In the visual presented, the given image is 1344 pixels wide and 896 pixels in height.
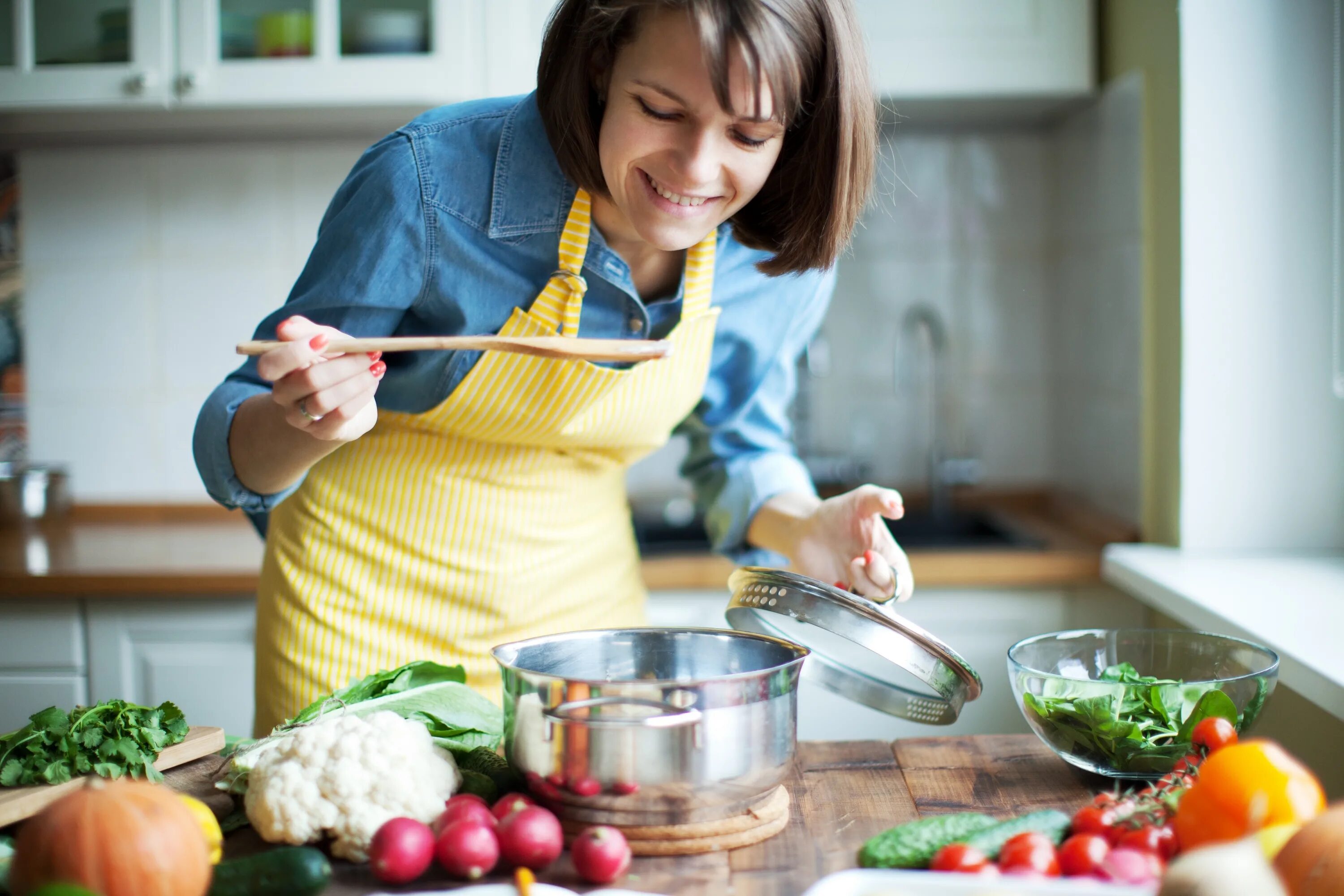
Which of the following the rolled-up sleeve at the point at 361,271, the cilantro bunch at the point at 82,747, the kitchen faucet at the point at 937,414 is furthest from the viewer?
the kitchen faucet at the point at 937,414

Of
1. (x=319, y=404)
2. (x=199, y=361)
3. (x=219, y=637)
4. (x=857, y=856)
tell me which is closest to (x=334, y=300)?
(x=319, y=404)

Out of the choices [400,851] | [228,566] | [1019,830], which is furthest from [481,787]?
[228,566]

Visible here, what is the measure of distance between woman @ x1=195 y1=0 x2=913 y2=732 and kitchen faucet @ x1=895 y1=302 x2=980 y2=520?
947 mm

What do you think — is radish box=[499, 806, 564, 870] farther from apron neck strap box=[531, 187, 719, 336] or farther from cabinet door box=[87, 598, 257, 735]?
cabinet door box=[87, 598, 257, 735]

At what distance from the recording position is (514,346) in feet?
2.86

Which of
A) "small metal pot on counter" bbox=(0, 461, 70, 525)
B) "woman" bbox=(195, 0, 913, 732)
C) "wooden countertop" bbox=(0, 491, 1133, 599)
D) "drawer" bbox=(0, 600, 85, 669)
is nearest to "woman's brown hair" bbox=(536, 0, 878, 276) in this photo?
"woman" bbox=(195, 0, 913, 732)

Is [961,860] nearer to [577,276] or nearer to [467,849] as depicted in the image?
[467,849]

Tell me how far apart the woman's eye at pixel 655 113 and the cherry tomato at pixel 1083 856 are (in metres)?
0.62

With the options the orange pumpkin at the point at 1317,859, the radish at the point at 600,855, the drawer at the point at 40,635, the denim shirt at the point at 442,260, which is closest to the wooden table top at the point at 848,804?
the radish at the point at 600,855

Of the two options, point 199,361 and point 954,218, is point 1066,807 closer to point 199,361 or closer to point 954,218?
point 954,218

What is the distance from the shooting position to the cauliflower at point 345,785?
0.75 meters

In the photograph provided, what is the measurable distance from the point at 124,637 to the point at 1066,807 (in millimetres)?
1606

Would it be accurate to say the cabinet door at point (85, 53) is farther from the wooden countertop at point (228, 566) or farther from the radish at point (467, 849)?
the radish at point (467, 849)

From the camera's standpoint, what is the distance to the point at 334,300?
1.06 m
